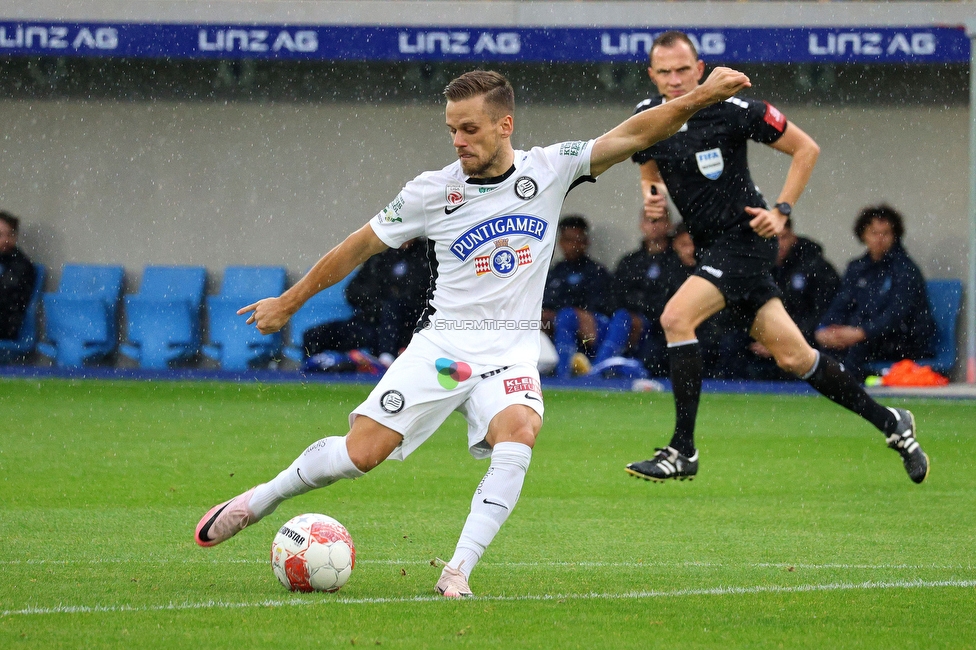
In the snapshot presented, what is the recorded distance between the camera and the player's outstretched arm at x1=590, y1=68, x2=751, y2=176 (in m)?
5.29

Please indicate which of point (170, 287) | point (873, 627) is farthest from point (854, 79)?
point (873, 627)

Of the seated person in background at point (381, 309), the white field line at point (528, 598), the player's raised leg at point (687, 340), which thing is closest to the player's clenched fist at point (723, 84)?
the white field line at point (528, 598)

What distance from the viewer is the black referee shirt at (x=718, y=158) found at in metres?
7.58

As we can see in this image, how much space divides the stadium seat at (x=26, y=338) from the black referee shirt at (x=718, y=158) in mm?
11204

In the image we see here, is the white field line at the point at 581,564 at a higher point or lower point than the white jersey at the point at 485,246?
lower

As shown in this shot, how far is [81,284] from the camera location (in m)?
17.5

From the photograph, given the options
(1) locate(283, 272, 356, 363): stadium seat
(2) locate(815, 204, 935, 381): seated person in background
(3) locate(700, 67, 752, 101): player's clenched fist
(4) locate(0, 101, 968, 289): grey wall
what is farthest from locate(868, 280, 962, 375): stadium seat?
(3) locate(700, 67, 752, 101): player's clenched fist

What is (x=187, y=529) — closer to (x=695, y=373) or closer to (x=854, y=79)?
(x=695, y=373)

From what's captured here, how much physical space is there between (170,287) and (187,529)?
11.0m

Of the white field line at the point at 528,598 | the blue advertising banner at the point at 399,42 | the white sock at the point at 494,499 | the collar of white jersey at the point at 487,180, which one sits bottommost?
the white field line at the point at 528,598

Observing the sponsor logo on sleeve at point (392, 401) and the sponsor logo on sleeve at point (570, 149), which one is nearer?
the sponsor logo on sleeve at point (392, 401)

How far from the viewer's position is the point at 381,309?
15641mm

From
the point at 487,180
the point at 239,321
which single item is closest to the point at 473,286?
the point at 487,180

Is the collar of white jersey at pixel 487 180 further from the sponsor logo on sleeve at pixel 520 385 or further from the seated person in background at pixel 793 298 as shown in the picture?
the seated person in background at pixel 793 298
